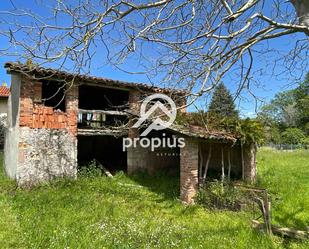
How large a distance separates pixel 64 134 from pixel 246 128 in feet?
23.2

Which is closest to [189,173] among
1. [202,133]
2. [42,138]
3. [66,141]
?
[202,133]

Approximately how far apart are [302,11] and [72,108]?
33.7 ft

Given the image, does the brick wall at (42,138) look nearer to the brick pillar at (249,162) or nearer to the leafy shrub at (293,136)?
the brick pillar at (249,162)

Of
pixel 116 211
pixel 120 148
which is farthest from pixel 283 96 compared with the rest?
pixel 116 211

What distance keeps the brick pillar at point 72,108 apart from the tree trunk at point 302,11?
10.0 meters

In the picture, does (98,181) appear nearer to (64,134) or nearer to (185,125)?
(64,134)

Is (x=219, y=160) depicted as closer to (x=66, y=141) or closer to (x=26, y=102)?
(x=66, y=141)

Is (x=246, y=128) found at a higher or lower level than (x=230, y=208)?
higher

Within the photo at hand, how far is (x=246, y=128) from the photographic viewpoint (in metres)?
11.0

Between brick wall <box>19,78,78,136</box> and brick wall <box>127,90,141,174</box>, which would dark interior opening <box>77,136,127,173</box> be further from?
brick wall <box>19,78,78,136</box>

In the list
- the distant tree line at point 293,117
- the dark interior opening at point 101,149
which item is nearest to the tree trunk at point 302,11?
the dark interior opening at point 101,149

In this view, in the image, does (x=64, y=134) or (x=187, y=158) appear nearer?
(x=187, y=158)

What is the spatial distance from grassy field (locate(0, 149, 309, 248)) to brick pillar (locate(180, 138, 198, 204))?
431mm

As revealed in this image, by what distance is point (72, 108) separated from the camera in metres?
12.6
